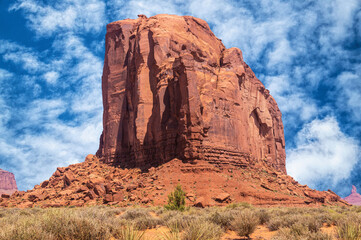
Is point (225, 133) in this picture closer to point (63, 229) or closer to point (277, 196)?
point (277, 196)

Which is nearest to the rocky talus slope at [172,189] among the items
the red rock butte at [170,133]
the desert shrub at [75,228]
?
the red rock butte at [170,133]

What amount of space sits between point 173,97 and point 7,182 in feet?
559

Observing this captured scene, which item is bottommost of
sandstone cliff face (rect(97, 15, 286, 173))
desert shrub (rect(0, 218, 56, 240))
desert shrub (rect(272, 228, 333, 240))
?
desert shrub (rect(272, 228, 333, 240))

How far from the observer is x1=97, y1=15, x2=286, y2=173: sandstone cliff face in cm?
3834

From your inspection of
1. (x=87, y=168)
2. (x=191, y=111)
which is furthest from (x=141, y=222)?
(x=87, y=168)

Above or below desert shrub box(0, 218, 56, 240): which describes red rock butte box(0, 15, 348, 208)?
above

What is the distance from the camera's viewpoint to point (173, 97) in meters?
40.2

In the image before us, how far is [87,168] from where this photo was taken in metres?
51.8

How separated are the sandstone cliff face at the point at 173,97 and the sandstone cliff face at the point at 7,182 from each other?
5392 inches

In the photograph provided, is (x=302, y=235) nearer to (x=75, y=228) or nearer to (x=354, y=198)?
(x=75, y=228)

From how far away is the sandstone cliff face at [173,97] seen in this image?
126 feet

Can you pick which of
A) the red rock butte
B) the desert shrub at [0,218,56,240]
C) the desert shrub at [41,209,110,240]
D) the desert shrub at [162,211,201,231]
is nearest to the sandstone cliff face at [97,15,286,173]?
the red rock butte

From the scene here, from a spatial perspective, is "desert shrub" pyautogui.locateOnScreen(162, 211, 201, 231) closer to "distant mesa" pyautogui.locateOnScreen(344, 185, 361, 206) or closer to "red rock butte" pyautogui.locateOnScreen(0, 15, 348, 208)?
"red rock butte" pyautogui.locateOnScreen(0, 15, 348, 208)

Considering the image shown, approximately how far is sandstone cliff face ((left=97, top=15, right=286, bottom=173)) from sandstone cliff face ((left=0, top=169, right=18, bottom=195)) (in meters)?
137
